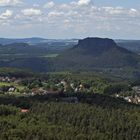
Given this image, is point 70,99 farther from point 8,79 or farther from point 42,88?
point 8,79

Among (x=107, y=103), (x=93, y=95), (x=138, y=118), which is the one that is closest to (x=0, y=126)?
(x=138, y=118)

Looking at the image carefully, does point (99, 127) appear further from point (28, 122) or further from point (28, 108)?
point (28, 108)

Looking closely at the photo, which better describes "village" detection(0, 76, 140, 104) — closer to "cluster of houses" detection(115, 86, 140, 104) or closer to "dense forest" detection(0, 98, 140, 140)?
"cluster of houses" detection(115, 86, 140, 104)

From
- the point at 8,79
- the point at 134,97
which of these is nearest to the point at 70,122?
the point at 134,97

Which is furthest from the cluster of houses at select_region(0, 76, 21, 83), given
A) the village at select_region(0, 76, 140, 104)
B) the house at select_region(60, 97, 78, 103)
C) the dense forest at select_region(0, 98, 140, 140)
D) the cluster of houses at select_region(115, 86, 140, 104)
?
the dense forest at select_region(0, 98, 140, 140)

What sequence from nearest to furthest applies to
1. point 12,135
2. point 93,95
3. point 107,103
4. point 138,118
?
point 12,135
point 138,118
point 107,103
point 93,95

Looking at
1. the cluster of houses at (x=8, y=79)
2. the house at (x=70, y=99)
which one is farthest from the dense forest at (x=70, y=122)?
the cluster of houses at (x=8, y=79)

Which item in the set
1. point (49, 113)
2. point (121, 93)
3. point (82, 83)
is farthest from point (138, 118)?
point (82, 83)

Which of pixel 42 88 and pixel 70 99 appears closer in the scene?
pixel 70 99

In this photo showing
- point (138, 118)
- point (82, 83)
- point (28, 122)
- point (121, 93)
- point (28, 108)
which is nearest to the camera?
point (28, 122)

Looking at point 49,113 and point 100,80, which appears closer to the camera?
point 49,113

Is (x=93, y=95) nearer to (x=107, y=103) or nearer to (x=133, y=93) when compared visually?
(x=107, y=103)
